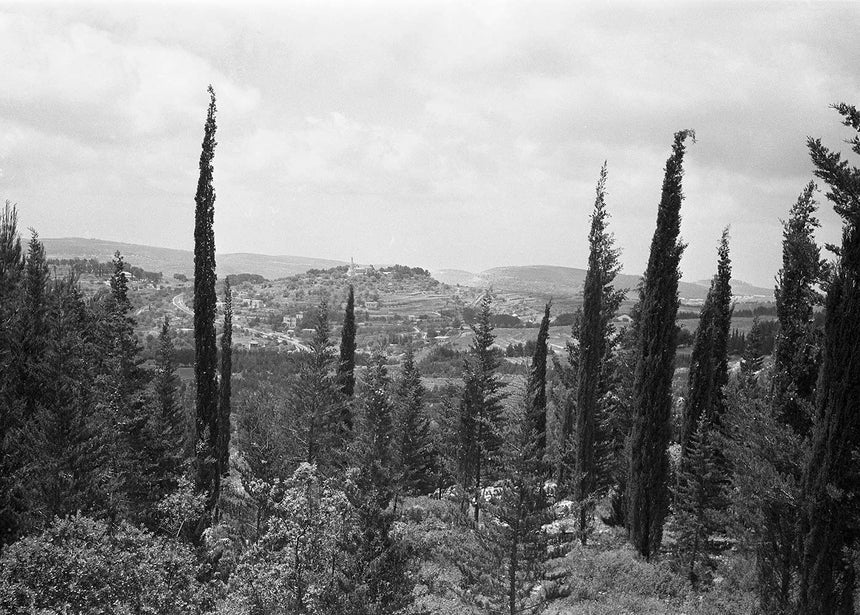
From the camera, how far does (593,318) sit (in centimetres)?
2805

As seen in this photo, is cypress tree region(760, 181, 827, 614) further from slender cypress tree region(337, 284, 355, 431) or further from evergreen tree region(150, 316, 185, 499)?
slender cypress tree region(337, 284, 355, 431)

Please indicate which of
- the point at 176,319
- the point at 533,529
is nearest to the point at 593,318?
the point at 533,529

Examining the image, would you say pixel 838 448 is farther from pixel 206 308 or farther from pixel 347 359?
pixel 347 359

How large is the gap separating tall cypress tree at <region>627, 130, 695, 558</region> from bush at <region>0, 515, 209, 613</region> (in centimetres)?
1647

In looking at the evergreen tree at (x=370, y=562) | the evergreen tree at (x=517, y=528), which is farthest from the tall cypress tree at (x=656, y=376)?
the evergreen tree at (x=370, y=562)

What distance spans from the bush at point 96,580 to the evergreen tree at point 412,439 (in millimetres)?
19540

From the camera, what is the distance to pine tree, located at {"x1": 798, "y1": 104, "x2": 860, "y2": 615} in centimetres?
1268

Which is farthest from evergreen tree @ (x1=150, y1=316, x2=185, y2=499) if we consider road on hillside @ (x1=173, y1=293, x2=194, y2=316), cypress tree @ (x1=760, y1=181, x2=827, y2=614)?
road on hillside @ (x1=173, y1=293, x2=194, y2=316)

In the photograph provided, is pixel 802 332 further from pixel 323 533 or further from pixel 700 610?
pixel 323 533

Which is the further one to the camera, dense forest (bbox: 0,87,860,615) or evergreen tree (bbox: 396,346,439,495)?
evergreen tree (bbox: 396,346,439,495)

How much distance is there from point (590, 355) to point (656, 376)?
205 inches

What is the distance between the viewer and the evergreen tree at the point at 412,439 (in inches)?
1345

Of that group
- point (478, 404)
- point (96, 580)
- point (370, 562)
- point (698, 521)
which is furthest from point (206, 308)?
point (698, 521)

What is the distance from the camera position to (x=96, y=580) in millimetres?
11453
